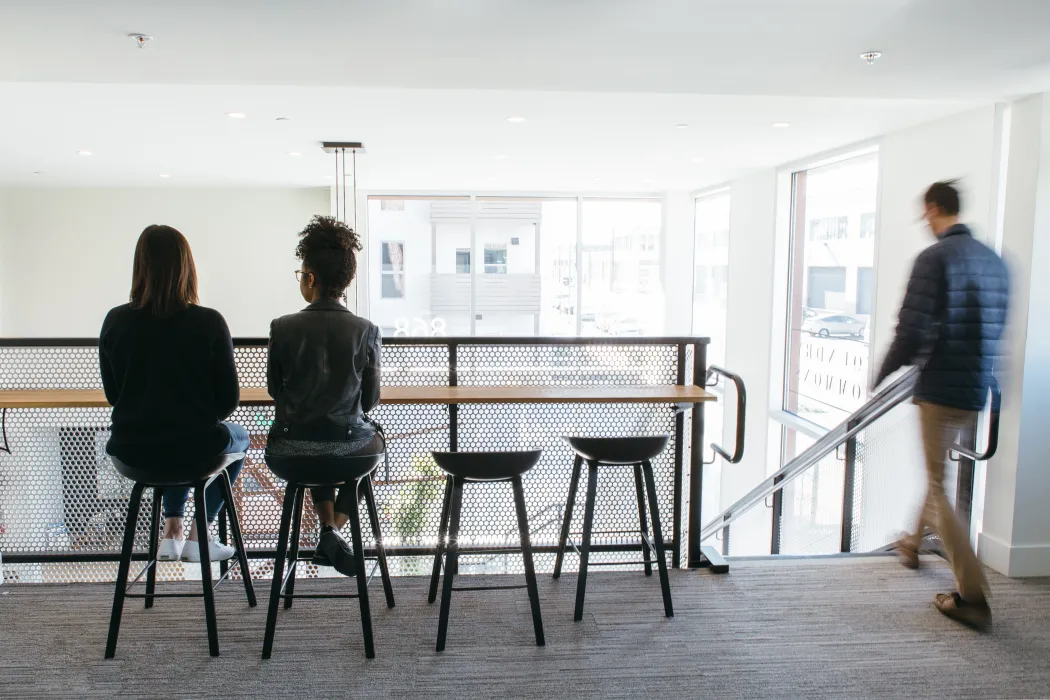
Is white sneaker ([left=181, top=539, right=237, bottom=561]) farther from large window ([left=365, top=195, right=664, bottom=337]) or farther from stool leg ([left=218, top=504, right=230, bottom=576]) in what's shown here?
large window ([left=365, top=195, right=664, bottom=337])

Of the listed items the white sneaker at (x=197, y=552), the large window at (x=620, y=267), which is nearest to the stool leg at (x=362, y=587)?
the white sneaker at (x=197, y=552)

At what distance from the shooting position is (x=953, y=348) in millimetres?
2676

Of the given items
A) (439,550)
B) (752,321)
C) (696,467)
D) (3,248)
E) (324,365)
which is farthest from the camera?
(3,248)

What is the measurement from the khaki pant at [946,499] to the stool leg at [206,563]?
8.81ft

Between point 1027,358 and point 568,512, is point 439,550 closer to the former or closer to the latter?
point 568,512

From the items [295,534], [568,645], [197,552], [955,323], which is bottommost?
[568,645]

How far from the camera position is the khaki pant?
269 cm

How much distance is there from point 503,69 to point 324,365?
56.8 inches

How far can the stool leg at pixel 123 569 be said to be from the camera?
7.97ft

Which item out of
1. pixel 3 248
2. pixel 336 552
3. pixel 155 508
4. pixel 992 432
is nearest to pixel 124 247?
pixel 3 248

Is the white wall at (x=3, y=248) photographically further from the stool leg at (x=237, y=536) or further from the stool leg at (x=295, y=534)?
the stool leg at (x=295, y=534)

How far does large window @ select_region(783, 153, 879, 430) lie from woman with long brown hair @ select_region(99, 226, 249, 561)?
4601 millimetres

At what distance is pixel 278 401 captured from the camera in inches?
97.7

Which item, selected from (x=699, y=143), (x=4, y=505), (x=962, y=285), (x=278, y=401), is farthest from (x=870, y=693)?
(x=699, y=143)
